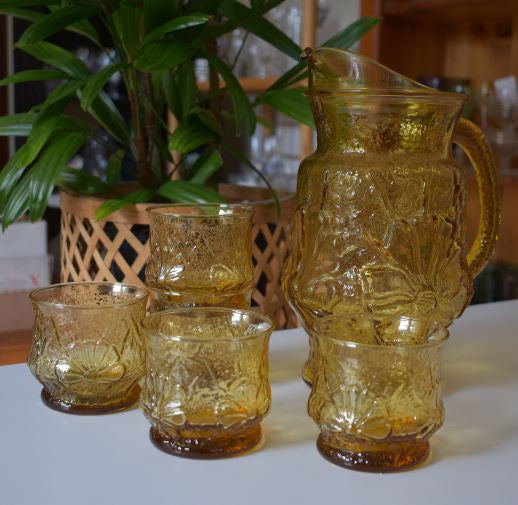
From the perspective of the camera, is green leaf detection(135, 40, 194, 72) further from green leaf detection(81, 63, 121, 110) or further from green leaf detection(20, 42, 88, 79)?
green leaf detection(20, 42, 88, 79)

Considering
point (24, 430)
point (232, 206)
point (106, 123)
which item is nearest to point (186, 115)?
point (106, 123)

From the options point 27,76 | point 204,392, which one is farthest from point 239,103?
point 204,392

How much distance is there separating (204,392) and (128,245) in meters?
0.50

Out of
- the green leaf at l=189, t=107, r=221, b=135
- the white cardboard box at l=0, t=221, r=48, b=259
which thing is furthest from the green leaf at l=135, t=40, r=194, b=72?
the white cardboard box at l=0, t=221, r=48, b=259

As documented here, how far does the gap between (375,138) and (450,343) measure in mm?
312

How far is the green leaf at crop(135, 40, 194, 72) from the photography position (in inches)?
33.9

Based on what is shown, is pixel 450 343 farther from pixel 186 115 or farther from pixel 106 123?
pixel 106 123

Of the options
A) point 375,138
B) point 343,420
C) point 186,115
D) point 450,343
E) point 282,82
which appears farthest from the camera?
point 282,82

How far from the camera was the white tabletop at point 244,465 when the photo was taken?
482 millimetres

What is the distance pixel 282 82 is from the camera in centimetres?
112

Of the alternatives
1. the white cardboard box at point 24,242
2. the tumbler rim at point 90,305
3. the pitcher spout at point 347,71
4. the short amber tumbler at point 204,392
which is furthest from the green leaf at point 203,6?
the white cardboard box at point 24,242

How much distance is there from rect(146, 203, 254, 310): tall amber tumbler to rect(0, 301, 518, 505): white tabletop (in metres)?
0.10

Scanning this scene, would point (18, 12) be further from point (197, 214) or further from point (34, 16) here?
point (197, 214)

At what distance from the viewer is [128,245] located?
1003 millimetres
